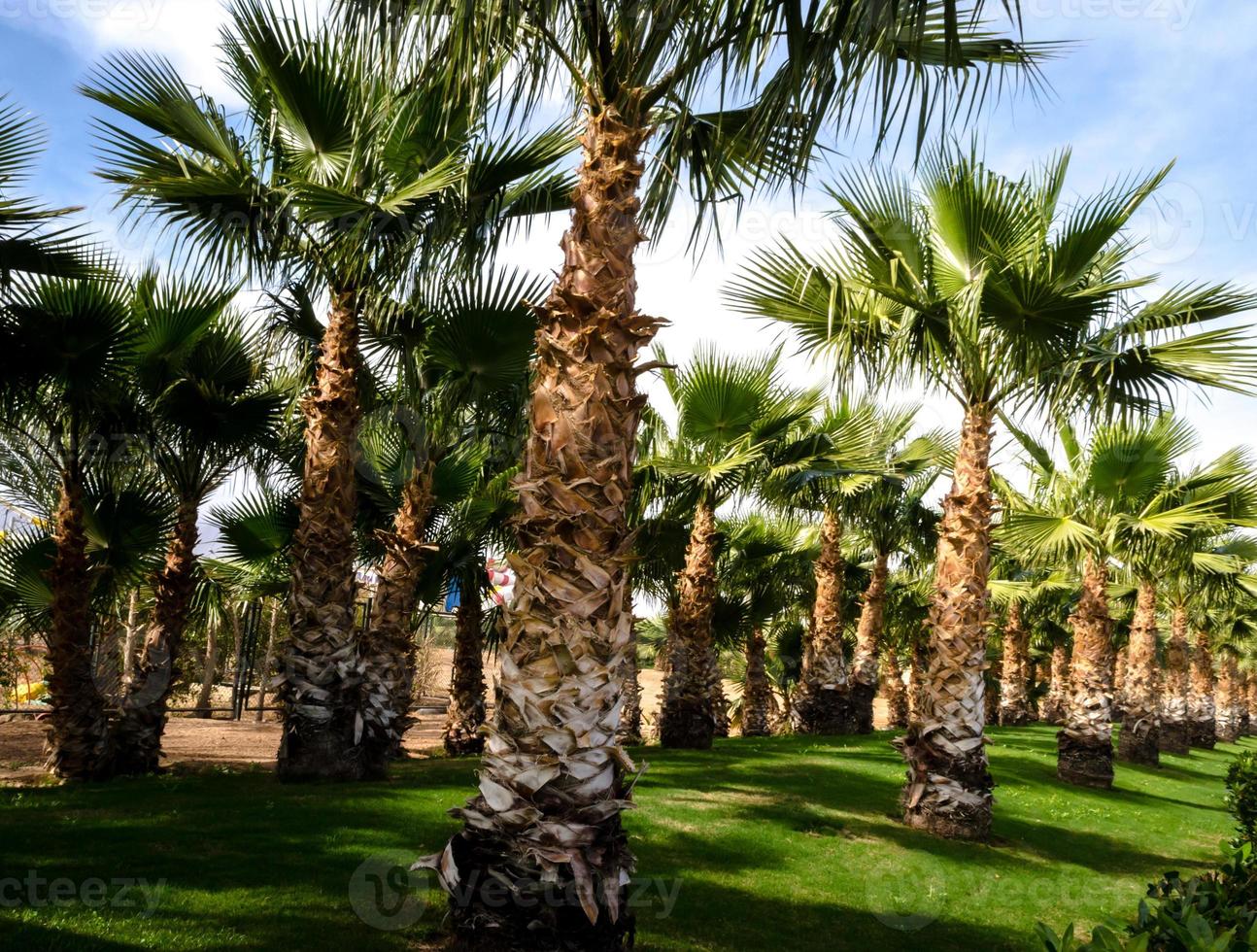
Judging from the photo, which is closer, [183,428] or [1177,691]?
[183,428]

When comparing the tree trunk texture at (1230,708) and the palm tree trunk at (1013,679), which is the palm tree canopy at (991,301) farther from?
the tree trunk texture at (1230,708)

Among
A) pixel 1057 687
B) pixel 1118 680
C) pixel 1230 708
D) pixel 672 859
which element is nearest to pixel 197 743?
pixel 672 859

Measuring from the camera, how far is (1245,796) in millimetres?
9219

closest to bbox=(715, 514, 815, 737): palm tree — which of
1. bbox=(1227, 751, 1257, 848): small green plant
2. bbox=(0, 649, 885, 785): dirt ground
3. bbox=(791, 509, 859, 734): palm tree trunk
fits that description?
bbox=(791, 509, 859, 734): palm tree trunk

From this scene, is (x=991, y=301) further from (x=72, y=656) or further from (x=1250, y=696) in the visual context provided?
(x=1250, y=696)

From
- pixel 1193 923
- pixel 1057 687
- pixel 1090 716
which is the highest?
pixel 1193 923

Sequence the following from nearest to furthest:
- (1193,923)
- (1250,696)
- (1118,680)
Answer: (1193,923) < (1118,680) < (1250,696)

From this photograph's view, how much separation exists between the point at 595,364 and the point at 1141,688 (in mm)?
20777

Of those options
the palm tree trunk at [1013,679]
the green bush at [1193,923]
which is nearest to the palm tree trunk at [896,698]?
the palm tree trunk at [1013,679]

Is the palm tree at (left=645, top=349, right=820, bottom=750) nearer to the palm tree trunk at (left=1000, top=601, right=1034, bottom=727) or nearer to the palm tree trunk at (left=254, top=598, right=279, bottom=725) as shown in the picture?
the palm tree trunk at (left=254, top=598, right=279, bottom=725)

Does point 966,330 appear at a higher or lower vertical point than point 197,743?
higher

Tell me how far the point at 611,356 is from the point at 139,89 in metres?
6.13

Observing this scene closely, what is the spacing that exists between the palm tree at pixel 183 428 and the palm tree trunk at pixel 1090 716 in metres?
14.0

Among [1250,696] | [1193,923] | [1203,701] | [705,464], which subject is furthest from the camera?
[1250,696]
